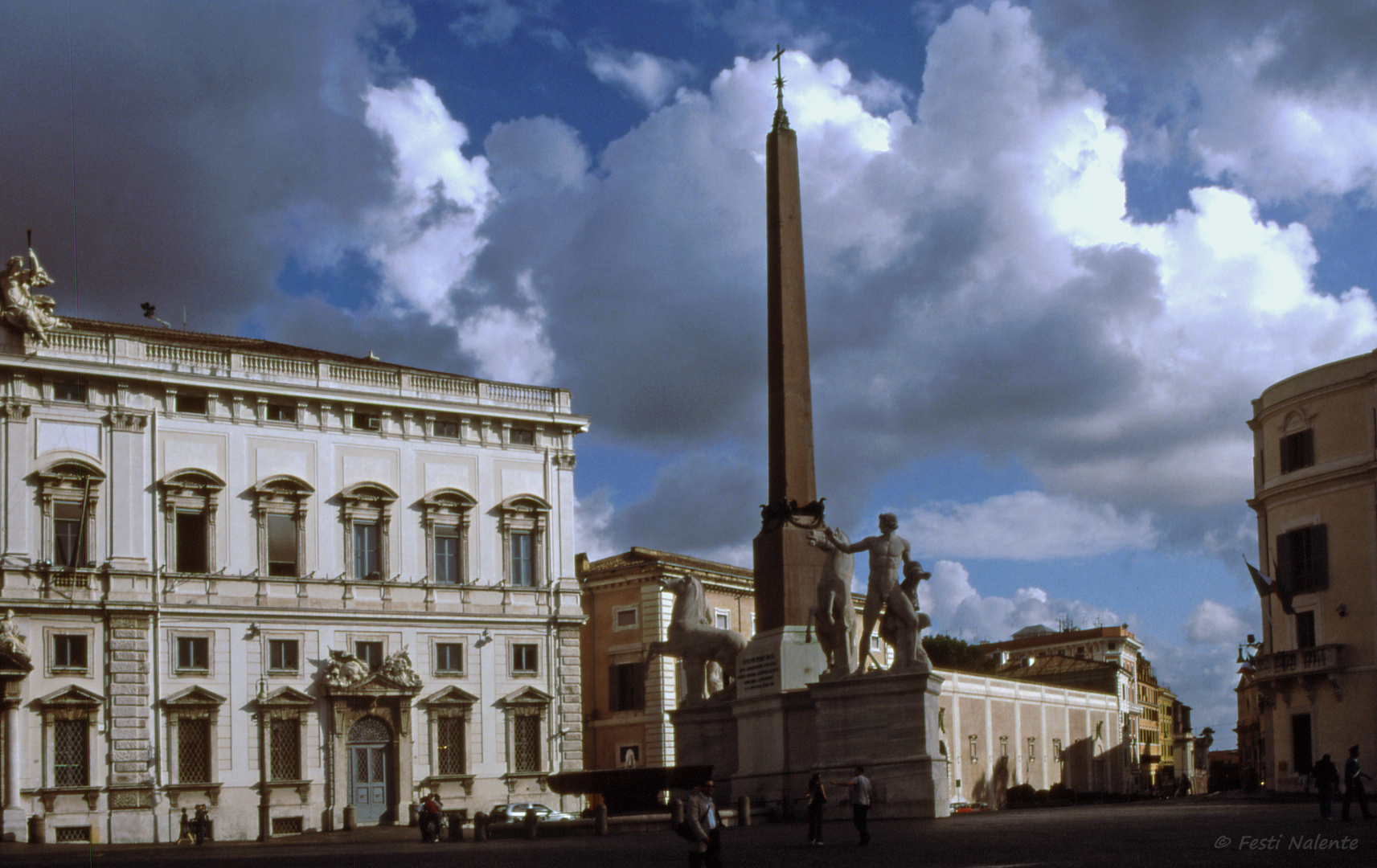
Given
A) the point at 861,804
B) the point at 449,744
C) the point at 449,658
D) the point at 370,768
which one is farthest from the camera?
the point at 449,658

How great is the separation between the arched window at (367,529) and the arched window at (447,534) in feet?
3.83

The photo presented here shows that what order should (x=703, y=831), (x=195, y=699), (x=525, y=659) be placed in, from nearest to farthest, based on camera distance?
1. (x=703, y=831)
2. (x=195, y=699)
3. (x=525, y=659)

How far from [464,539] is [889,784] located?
2431 cm

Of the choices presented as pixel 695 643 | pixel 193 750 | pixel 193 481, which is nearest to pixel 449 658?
pixel 193 750

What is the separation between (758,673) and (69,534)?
2133 cm

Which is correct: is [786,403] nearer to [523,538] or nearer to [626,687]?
[523,538]

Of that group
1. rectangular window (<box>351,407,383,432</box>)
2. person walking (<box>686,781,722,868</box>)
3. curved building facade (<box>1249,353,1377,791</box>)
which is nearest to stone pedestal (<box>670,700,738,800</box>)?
person walking (<box>686,781,722,868</box>)

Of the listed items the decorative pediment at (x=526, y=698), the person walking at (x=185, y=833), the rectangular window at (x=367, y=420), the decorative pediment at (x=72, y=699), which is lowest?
the person walking at (x=185, y=833)

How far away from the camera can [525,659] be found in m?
45.3

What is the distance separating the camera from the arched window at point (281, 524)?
4216cm

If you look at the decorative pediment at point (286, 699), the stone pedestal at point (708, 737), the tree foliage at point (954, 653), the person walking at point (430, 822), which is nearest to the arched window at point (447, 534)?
the decorative pediment at point (286, 699)

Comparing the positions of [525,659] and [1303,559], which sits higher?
[1303,559]

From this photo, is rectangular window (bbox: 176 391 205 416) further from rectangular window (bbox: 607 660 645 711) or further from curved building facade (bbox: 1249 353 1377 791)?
curved building facade (bbox: 1249 353 1377 791)

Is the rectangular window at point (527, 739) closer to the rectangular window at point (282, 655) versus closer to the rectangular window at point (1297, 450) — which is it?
the rectangular window at point (282, 655)
